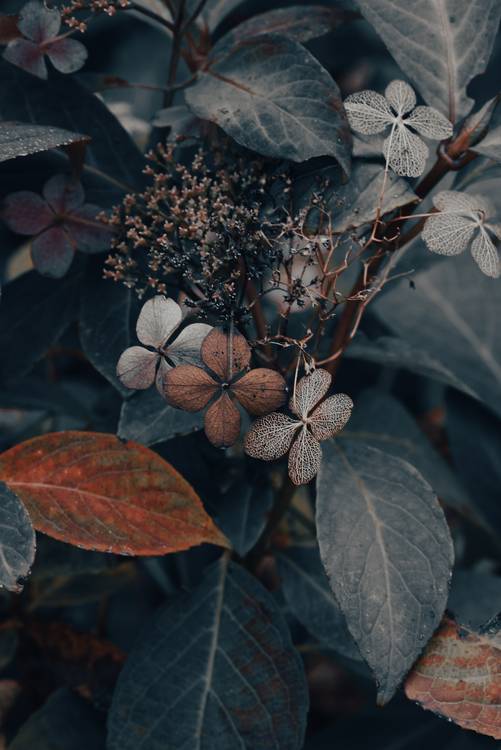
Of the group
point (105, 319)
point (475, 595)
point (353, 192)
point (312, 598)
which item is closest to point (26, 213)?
point (105, 319)

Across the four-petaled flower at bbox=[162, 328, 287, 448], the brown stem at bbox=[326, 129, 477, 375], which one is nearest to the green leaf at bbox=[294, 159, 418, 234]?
the brown stem at bbox=[326, 129, 477, 375]

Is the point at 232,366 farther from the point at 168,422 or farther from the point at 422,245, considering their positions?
the point at 422,245

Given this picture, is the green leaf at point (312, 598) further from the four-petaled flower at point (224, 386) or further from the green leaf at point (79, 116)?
the green leaf at point (79, 116)

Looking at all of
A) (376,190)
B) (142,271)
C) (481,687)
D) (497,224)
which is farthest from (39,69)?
(481,687)

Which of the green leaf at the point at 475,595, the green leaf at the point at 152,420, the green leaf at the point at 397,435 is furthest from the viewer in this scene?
the green leaf at the point at 397,435

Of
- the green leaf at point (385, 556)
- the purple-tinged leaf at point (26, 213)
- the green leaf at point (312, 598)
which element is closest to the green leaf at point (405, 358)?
the green leaf at point (385, 556)

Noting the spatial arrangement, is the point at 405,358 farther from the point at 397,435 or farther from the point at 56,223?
the point at 56,223

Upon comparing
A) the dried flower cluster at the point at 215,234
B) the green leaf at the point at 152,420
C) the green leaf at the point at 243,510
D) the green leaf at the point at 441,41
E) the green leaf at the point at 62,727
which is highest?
the green leaf at the point at 441,41
